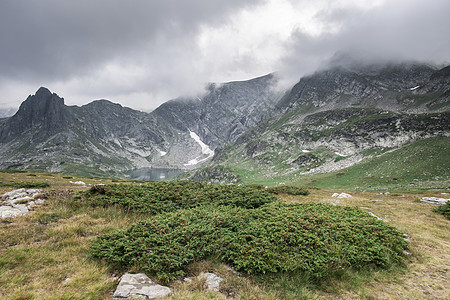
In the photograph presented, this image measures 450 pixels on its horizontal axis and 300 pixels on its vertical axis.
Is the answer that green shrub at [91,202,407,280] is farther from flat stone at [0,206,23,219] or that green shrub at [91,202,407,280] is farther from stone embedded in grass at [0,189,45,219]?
stone embedded in grass at [0,189,45,219]

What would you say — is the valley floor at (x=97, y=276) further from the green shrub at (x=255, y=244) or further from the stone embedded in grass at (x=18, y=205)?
the stone embedded in grass at (x=18, y=205)

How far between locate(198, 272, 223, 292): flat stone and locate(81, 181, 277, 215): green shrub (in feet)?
18.6

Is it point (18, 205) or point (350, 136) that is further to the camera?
point (350, 136)

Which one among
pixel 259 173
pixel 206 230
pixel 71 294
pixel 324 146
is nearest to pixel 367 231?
pixel 206 230

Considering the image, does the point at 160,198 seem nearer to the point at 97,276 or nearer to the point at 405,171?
the point at 97,276

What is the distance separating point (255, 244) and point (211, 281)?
6.47 feet

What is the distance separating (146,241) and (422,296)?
9052 mm

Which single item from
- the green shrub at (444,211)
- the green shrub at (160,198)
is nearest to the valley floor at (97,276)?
the green shrub at (160,198)

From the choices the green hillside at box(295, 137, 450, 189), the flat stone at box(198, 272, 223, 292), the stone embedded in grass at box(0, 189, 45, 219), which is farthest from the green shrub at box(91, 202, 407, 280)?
the green hillside at box(295, 137, 450, 189)

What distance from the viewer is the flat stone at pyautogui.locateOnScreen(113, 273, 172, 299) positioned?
4969 mm

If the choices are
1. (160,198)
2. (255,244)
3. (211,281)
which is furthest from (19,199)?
(255,244)

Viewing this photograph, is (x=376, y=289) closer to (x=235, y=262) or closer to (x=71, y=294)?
(x=235, y=262)

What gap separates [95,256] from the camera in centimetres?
679

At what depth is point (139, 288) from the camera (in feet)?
17.1
